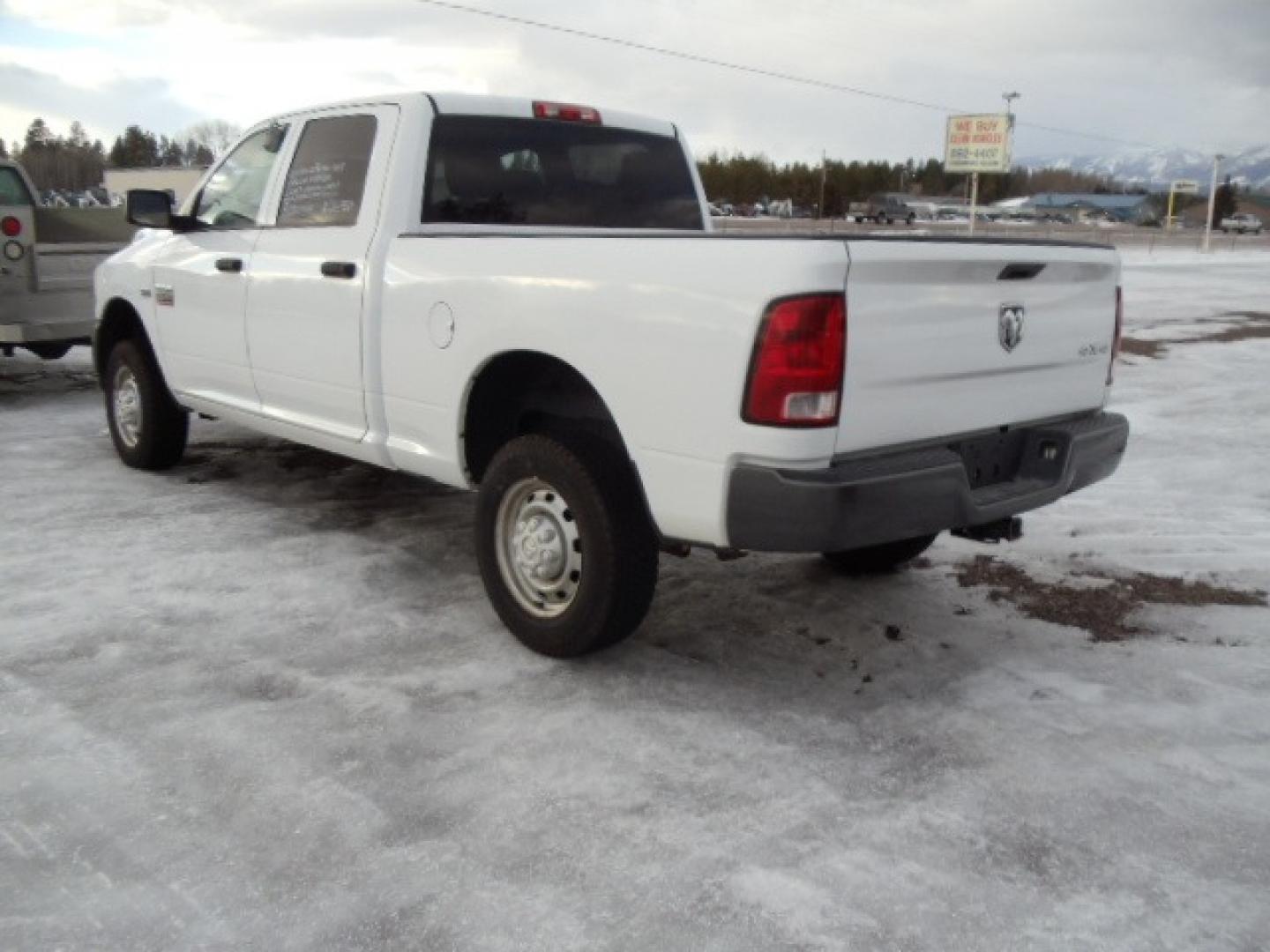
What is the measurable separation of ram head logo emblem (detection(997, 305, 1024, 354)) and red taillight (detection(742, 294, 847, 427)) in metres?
0.80

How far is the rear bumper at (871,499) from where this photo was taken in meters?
3.18

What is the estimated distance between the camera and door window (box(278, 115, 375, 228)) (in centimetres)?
484

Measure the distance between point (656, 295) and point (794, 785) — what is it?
58.3 inches

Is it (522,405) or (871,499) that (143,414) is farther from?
(871,499)

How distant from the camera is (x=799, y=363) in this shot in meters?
3.13

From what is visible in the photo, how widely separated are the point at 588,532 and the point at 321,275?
74.5 inches

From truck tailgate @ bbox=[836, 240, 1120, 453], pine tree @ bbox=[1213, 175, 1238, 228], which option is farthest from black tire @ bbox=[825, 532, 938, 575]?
pine tree @ bbox=[1213, 175, 1238, 228]

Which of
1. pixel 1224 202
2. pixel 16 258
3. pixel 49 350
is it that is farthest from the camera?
pixel 1224 202

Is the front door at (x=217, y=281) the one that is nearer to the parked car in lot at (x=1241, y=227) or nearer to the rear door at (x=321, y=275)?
the rear door at (x=321, y=275)

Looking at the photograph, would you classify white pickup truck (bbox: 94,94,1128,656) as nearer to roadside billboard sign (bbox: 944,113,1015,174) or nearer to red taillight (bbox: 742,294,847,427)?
red taillight (bbox: 742,294,847,427)

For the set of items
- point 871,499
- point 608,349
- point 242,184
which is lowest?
point 871,499

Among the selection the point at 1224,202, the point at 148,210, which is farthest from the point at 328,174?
the point at 1224,202

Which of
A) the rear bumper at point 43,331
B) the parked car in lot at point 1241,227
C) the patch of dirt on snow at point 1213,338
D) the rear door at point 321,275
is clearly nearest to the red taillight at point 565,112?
the rear door at point 321,275

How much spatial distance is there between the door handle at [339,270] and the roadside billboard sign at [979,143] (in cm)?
7234
